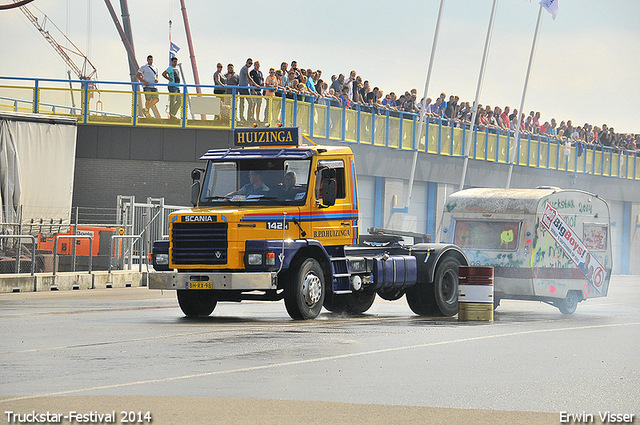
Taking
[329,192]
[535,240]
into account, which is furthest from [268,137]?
[535,240]

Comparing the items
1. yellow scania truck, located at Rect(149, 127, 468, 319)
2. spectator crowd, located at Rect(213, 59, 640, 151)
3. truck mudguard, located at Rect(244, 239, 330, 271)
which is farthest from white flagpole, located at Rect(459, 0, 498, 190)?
truck mudguard, located at Rect(244, 239, 330, 271)

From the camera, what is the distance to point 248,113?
3331 cm

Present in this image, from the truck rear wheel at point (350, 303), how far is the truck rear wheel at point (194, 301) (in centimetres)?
250

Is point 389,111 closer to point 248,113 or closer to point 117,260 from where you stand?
point 248,113

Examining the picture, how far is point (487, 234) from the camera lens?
70.0ft

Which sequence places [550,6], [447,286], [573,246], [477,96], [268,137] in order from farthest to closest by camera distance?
[550,6] < [477,96] < [573,246] < [447,286] < [268,137]

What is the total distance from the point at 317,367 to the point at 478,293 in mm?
7384

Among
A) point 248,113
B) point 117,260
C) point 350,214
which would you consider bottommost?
point 117,260

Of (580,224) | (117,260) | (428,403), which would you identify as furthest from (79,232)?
(428,403)

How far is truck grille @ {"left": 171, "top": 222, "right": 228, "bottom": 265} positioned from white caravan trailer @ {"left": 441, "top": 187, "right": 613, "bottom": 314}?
269 inches

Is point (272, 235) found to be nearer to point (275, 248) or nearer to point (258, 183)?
Result: point (275, 248)

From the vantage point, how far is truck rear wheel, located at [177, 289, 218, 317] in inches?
690

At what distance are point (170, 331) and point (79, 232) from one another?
15.0m

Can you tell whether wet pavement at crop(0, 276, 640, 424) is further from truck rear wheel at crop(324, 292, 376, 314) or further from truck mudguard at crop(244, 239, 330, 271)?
truck rear wheel at crop(324, 292, 376, 314)
